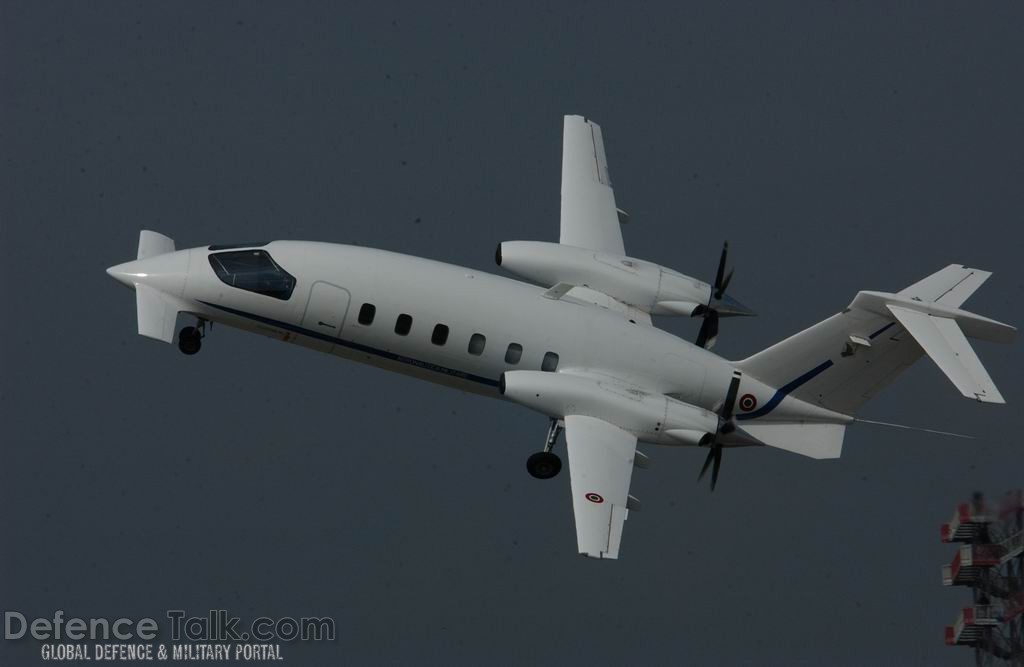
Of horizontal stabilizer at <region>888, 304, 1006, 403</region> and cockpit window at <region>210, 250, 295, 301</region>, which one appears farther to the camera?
cockpit window at <region>210, 250, 295, 301</region>

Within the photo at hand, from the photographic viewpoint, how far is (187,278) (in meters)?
44.2

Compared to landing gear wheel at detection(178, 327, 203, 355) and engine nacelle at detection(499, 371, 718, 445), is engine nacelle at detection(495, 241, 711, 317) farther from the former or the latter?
landing gear wheel at detection(178, 327, 203, 355)

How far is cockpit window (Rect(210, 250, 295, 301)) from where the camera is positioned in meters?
43.9

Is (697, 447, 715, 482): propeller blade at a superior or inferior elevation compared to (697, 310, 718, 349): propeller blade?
inferior


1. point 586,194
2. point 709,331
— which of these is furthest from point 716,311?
point 586,194

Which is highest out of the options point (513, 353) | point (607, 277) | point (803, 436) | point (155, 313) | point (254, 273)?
point (607, 277)

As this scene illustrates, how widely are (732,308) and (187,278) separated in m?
15.8

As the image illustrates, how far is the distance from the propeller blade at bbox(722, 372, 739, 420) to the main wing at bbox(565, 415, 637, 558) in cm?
375

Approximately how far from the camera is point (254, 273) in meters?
44.2

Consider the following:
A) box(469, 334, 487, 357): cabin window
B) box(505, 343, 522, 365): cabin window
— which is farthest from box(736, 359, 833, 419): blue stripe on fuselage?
box(469, 334, 487, 357): cabin window

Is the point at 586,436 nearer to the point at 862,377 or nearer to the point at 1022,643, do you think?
the point at 862,377

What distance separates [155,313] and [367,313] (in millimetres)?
5766

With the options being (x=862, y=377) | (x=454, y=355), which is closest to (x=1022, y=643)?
(x=862, y=377)

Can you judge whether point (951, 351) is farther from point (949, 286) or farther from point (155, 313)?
point (155, 313)
